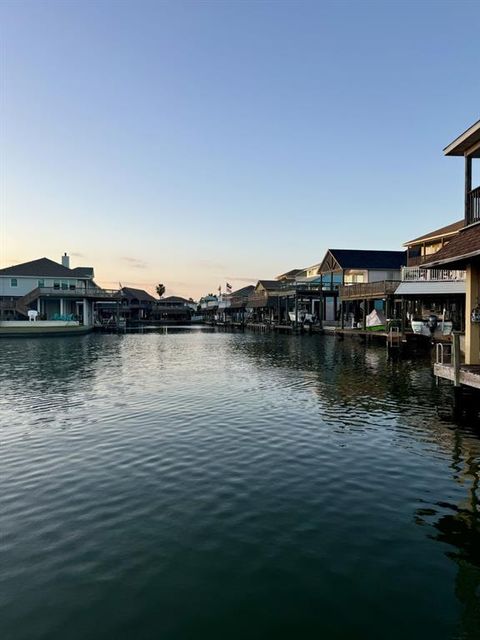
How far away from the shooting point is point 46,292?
6825 cm

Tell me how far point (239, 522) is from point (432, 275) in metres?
33.4

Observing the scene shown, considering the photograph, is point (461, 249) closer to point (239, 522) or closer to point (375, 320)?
point (239, 522)

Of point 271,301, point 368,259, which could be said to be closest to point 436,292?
point 368,259

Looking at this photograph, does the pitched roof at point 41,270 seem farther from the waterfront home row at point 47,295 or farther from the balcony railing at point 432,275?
the balcony railing at point 432,275

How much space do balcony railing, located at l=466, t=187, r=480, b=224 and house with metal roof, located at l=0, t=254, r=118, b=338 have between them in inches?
2301

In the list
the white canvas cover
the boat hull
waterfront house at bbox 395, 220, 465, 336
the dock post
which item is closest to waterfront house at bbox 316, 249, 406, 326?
the white canvas cover

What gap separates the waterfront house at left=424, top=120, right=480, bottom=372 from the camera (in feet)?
50.0

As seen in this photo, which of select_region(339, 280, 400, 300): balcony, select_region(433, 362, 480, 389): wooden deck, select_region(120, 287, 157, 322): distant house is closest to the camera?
select_region(433, 362, 480, 389): wooden deck

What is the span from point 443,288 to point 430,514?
29.0 metres

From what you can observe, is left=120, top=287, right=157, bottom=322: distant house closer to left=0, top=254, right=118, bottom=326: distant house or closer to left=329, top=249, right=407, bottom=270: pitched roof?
left=0, top=254, right=118, bottom=326: distant house

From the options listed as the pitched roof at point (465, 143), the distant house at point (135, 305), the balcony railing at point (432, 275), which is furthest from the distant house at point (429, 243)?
the distant house at point (135, 305)

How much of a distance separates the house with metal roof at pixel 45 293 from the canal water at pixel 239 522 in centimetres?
5383

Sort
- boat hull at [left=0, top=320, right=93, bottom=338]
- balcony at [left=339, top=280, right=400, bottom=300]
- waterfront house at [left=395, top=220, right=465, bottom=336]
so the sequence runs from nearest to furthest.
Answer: waterfront house at [left=395, top=220, right=465, bottom=336], balcony at [left=339, top=280, right=400, bottom=300], boat hull at [left=0, top=320, right=93, bottom=338]

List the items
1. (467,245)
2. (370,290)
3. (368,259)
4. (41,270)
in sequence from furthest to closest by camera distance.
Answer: (41,270) < (368,259) < (370,290) < (467,245)
